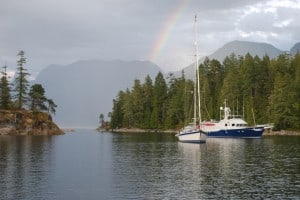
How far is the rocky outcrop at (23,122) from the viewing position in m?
125

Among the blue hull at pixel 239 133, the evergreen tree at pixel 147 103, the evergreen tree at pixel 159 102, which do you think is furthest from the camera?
the evergreen tree at pixel 147 103

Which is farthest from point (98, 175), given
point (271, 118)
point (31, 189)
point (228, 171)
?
point (271, 118)

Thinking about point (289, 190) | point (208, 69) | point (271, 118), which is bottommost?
point (289, 190)

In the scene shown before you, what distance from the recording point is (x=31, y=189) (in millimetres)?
33188

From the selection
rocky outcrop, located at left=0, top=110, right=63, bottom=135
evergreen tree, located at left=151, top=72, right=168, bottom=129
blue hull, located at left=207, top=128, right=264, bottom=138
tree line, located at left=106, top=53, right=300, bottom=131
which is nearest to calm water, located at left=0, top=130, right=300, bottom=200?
tree line, located at left=106, top=53, right=300, bottom=131

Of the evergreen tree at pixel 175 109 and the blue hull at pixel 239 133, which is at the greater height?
the evergreen tree at pixel 175 109

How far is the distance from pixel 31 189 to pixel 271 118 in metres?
102

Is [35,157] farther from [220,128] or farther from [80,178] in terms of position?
[220,128]

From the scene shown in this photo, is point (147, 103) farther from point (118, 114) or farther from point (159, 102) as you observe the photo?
point (118, 114)

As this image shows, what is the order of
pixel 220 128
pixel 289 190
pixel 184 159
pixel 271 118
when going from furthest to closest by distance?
pixel 271 118
pixel 220 128
pixel 184 159
pixel 289 190

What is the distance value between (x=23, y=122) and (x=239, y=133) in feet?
213

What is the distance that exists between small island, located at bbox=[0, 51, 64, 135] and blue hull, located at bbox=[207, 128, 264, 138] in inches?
2174

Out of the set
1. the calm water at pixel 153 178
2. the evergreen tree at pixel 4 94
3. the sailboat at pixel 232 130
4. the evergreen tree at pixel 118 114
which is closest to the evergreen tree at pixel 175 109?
the evergreen tree at pixel 118 114

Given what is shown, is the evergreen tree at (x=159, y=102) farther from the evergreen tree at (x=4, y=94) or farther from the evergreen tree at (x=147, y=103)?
the evergreen tree at (x=4, y=94)
